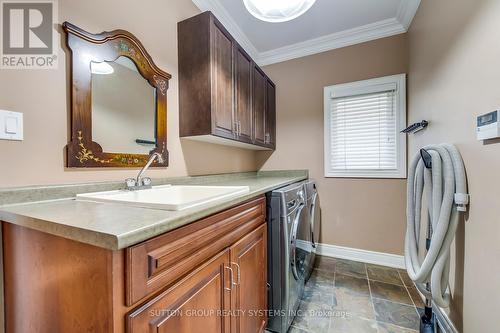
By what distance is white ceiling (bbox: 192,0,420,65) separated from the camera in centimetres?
194

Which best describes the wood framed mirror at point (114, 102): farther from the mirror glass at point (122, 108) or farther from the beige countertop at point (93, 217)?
the beige countertop at point (93, 217)

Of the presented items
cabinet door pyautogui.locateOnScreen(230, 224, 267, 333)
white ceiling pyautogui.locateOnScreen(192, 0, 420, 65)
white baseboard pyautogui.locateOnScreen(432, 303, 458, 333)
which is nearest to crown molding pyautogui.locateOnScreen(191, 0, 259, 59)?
white ceiling pyautogui.locateOnScreen(192, 0, 420, 65)

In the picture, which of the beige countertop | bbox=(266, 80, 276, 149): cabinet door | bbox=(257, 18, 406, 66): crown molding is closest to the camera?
the beige countertop

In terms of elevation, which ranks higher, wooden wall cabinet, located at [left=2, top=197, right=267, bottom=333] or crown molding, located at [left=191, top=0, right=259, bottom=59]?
crown molding, located at [left=191, top=0, right=259, bottom=59]

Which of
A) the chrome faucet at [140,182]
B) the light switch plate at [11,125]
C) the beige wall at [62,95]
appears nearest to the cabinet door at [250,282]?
the chrome faucet at [140,182]

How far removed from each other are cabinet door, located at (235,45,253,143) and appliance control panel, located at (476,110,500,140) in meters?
1.48

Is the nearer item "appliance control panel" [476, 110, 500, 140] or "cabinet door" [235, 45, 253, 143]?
"appliance control panel" [476, 110, 500, 140]

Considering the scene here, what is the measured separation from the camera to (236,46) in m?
1.86

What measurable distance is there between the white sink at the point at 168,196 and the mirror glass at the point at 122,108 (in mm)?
267

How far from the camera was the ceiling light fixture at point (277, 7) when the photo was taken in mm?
1245

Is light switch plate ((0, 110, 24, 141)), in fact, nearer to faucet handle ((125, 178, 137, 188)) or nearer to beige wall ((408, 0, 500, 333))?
faucet handle ((125, 178, 137, 188))

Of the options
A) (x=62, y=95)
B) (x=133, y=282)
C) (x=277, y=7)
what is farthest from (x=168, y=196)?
(x=277, y=7)

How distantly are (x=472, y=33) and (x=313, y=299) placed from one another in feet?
6.30

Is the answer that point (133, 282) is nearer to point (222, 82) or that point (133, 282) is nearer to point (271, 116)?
point (222, 82)
